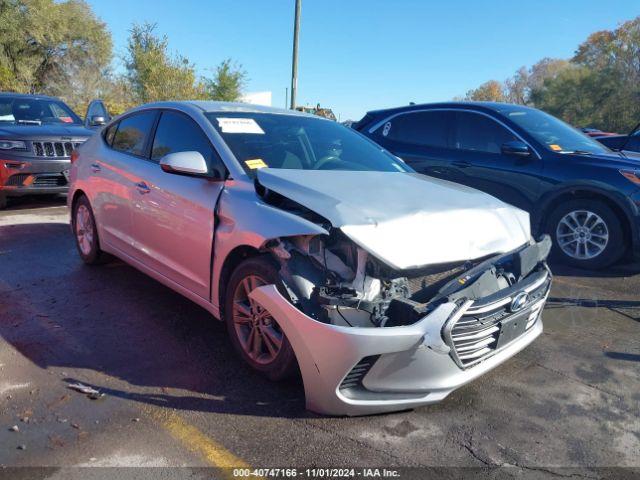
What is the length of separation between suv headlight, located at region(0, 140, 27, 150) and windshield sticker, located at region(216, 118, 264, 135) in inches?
208

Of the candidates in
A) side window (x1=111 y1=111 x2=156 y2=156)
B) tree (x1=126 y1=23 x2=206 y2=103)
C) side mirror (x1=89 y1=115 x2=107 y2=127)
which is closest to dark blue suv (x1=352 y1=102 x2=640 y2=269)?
side window (x1=111 y1=111 x2=156 y2=156)

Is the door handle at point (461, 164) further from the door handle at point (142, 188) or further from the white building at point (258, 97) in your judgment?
the white building at point (258, 97)

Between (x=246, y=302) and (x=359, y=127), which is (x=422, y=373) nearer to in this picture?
(x=246, y=302)

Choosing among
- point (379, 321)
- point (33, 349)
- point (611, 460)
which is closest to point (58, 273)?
point (33, 349)

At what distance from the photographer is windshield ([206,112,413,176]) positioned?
3.59m

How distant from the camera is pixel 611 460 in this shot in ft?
8.23

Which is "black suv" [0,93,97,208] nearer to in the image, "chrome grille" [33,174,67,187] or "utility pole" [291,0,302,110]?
"chrome grille" [33,174,67,187]

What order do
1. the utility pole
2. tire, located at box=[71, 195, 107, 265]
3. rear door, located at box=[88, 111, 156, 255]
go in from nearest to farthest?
rear door, located at box=[88, 111, 156, 255], tire, located at box=[71, 195, 107, 265], the utility pole

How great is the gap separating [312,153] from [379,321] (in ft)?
5.94

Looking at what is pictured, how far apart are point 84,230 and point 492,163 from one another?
458 centimetres

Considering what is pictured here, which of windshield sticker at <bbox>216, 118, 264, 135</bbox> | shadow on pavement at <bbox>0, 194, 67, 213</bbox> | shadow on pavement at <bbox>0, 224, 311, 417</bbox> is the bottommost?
shadow on pavement at <bbox>0, 194, 67, 213</bbox>

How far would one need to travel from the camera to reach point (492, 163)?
614cm

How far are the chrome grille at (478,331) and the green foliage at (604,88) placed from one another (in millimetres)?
36883

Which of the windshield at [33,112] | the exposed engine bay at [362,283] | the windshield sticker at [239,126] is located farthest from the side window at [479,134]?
the windshield at [33,112]
